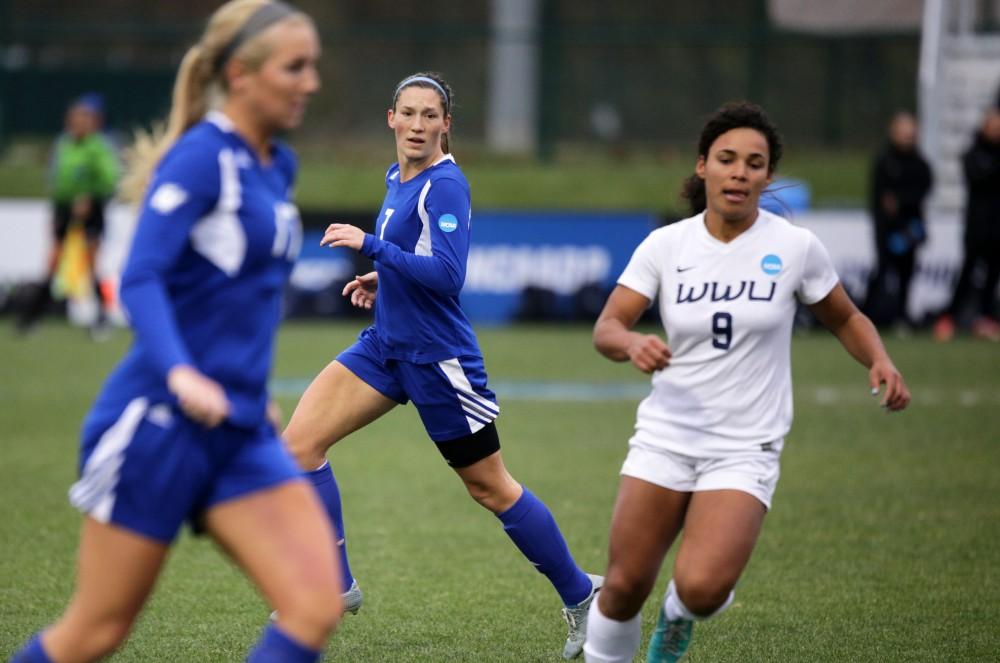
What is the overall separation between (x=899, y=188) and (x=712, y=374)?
13.8 m

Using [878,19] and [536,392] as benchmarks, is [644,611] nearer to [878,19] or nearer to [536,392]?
[536,392]

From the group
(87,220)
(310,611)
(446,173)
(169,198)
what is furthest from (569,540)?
(87,220)

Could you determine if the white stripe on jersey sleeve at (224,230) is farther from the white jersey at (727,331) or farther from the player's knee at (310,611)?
the white jersey at (727,331)

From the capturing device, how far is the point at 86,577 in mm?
3760

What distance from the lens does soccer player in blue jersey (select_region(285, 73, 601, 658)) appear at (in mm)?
5809

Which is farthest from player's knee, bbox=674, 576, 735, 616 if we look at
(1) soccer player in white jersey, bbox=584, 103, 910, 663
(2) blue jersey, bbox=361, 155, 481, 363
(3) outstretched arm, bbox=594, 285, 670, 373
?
(2) blue jersey, bbox=361, 155, 481, 363

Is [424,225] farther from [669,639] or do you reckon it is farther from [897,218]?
[897,218]

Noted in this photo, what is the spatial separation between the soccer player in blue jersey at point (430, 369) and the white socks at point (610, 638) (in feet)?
2.67

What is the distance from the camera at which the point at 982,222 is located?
1736 centimetres

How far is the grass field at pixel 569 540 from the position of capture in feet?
19.5

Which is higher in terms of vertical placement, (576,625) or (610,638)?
(610,638)

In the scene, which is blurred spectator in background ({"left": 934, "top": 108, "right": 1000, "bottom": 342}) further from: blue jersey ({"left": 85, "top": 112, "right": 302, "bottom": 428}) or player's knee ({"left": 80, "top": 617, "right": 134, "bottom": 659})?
player's knee ({"left": 80, "top": 617, "right": 134, "bottom": 659})

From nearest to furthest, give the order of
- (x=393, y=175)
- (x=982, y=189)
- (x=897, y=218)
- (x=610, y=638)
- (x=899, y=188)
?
(x=610, y=638) < (x=393, y=175) < (x=982, y=189) < (x=897, y=218) < (x=899, y=188)

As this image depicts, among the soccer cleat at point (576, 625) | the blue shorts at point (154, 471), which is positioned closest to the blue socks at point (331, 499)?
the soccer cleat at point (576, 625)
